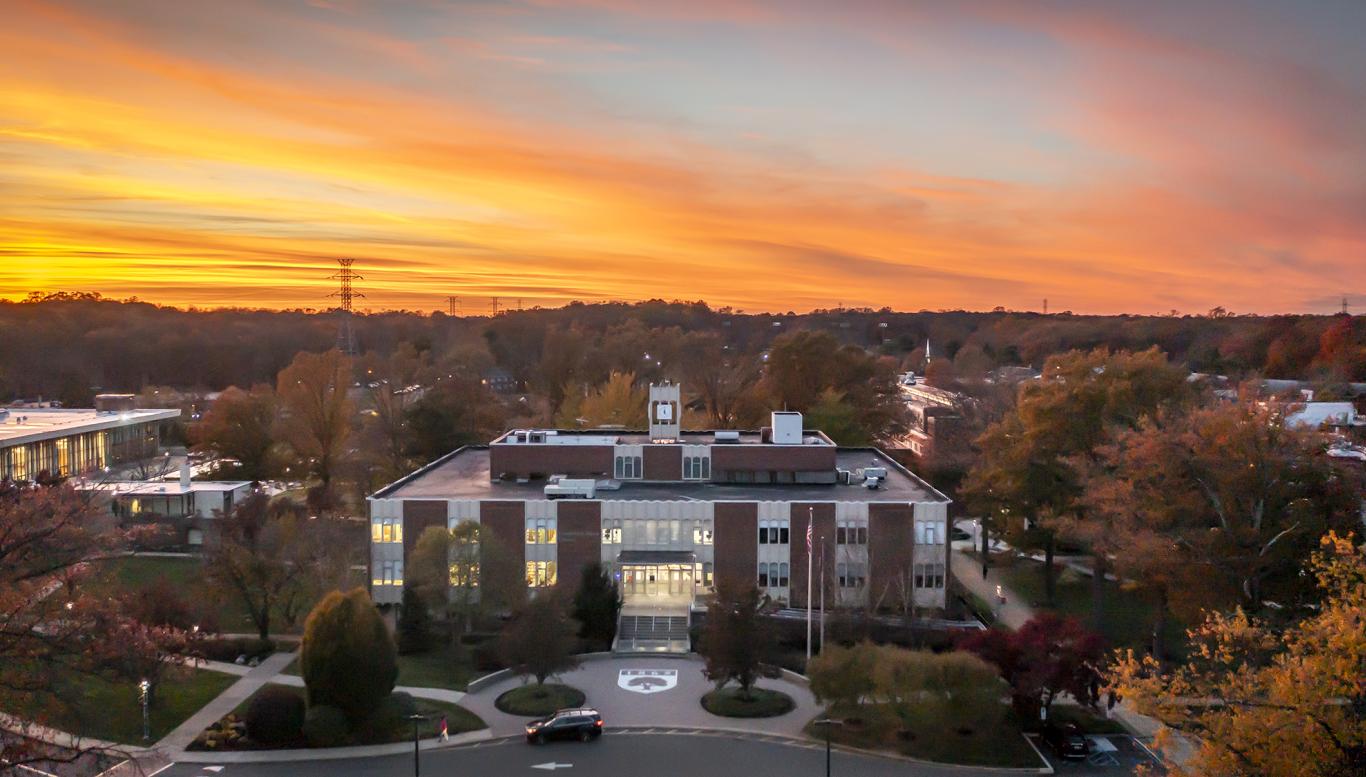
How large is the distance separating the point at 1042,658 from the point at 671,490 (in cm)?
2192

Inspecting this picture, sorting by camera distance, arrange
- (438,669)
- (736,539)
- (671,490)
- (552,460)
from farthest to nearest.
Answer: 1. (552,460)
2. (671,490)
3. (736,539)
4. (438,669)

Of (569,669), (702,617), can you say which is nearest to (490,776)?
(569,669)

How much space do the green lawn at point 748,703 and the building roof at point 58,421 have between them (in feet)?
177

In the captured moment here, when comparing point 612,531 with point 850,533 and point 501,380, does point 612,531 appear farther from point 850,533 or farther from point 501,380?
point 501,380

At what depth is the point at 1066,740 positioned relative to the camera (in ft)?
102

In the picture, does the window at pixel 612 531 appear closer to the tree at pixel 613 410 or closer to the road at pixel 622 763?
the road at pixel 622 763

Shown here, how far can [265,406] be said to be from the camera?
6944 centimetres

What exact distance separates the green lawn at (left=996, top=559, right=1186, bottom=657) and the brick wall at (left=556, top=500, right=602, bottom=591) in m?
21.7

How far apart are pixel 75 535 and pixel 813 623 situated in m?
29.8

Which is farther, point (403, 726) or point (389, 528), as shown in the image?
point (389, 528)

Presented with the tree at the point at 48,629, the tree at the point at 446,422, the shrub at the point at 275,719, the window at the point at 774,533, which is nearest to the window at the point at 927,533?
the window at the point at 774,533

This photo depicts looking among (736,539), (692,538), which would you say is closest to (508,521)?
(692,538)

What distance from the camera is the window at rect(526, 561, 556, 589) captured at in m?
45.6

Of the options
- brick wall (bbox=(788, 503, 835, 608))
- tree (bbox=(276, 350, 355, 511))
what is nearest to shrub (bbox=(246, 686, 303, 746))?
brick wall (bbox=(788, 503, 835, 608))
